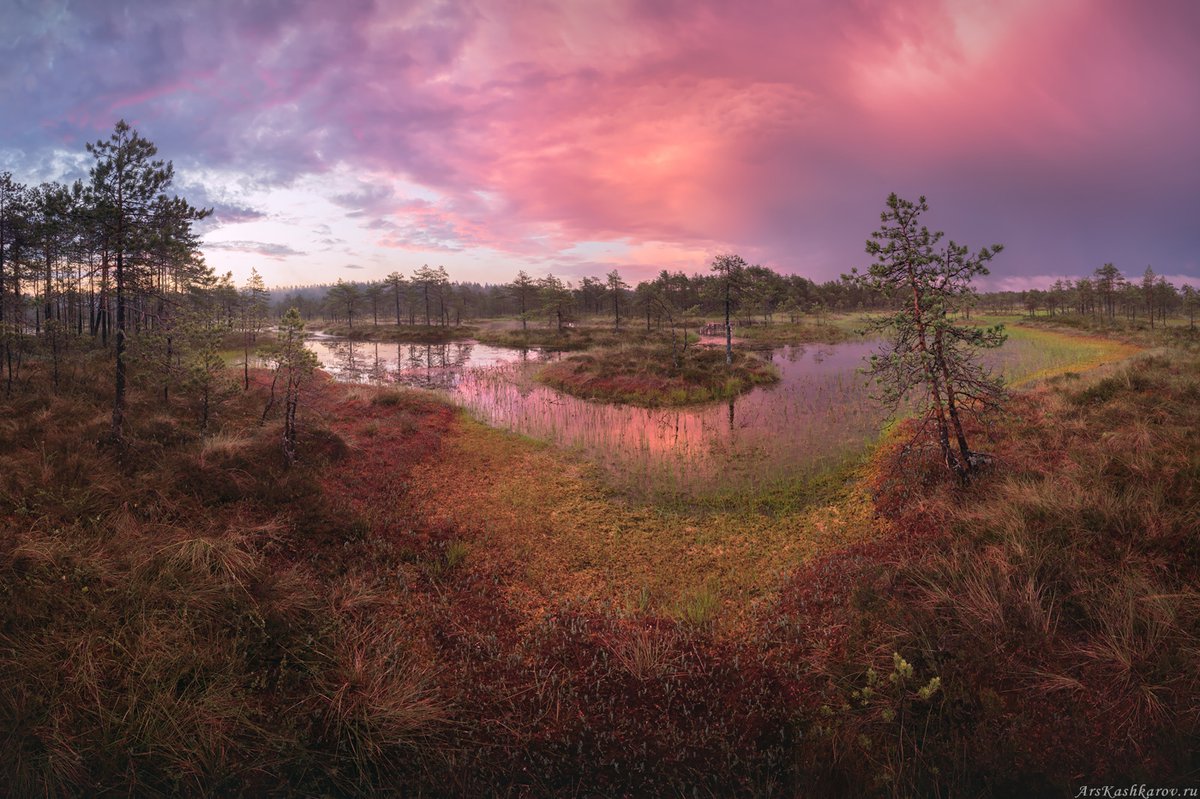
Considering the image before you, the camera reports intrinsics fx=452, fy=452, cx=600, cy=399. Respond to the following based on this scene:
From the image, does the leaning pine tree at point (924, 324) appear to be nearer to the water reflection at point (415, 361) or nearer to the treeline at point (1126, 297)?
the water reflection at point (415, 361)

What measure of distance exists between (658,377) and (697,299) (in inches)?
3260

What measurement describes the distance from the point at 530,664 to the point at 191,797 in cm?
321

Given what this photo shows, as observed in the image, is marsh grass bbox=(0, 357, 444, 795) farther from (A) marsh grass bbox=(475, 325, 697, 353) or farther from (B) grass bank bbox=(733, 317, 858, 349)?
(B) grass bank bbox=(733, 317, 858, 349)

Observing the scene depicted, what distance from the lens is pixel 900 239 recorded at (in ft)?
31.1

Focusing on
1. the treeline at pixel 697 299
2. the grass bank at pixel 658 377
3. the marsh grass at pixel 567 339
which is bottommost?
the grass bank at pixel 658 377

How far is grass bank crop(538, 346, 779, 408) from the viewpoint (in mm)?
24344

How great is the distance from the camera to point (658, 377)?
87.2ft

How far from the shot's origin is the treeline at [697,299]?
64.4 m

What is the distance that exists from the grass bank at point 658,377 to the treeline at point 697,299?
21.0 feet

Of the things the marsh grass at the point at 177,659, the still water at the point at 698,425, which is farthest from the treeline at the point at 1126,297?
the marsh grass at the point at 177,659

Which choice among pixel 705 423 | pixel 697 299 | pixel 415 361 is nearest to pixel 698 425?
pixel 705 423

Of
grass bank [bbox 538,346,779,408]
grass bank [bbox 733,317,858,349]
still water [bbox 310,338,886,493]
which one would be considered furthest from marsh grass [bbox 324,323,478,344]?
grass bank [bbox 733,317,858,349]

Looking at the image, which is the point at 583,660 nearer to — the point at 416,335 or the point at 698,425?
the point at 698,425

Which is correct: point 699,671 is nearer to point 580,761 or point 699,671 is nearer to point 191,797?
point 580,761
